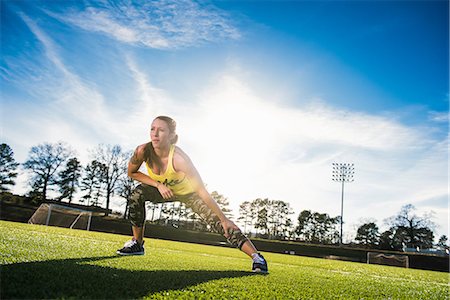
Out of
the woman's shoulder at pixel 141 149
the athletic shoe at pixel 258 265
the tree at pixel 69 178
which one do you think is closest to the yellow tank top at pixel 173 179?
the woman's shoulder at pixel 141 149

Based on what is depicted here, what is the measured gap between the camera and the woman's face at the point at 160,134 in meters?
5.43

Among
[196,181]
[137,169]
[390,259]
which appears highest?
[137,169]

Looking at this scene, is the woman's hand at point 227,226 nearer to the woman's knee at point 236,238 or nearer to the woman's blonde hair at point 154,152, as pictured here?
the woman's knee at point 236,238

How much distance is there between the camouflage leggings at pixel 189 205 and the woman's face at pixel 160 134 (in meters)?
0.90

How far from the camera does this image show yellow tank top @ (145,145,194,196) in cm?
543

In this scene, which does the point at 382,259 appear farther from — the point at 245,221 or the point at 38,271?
the point at 245,221

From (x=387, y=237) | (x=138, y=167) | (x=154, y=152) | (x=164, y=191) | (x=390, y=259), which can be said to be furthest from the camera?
(x=387, y=237)

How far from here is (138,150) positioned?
5.59 metres

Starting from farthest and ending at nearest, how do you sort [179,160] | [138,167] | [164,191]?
[138,167] → [179,160] → [164,191]

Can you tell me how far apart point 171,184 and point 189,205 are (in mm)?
639

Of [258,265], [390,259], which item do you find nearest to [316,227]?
[390,259]

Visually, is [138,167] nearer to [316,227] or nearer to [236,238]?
[236,238]

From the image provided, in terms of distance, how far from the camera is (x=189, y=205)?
5.84 meters

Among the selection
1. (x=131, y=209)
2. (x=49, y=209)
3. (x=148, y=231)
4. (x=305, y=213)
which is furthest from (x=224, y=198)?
(x=131, y=209)
